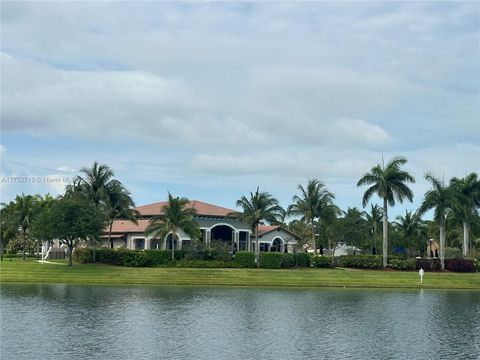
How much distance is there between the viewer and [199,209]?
331 feet

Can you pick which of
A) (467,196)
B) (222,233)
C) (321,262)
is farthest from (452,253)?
(222,233)

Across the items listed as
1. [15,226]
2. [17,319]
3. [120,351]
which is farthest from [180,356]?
[15,226]

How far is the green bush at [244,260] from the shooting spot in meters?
82.4

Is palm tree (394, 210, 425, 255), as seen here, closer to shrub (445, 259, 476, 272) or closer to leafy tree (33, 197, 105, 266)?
shrub (445, 259, 476, 272)

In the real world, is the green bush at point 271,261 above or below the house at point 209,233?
below

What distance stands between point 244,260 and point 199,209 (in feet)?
66.6

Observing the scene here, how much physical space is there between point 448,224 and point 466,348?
65.8 meters

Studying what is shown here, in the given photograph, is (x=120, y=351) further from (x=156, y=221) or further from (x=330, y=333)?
(x=156, y=221)

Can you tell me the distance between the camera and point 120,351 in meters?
31.3

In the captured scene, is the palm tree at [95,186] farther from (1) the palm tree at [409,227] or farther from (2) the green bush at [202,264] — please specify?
(1) the palm tree at [409,227]

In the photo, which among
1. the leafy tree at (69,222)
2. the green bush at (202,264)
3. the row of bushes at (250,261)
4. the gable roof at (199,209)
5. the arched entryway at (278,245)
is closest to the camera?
the leafy tree at (69,222)

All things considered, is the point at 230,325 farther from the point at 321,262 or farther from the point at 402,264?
the point at 402,264

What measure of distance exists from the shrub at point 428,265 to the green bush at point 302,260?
14.5 metres

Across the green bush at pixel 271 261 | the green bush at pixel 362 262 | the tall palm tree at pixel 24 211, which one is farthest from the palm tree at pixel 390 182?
the tall palm tree at pixel 24 211
